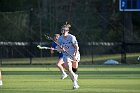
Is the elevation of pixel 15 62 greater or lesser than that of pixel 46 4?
lesser

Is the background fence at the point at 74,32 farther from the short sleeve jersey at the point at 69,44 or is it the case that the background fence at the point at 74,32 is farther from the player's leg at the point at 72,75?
the player's leg at the point at 72,75

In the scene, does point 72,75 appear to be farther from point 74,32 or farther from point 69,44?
point 74,32

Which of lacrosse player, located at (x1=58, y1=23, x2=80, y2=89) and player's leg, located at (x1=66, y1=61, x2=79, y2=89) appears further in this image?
lacrosse player, located at (x1=58, y1=23, x2=80, y2=89)

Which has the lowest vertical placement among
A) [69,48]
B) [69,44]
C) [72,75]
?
[72,75]

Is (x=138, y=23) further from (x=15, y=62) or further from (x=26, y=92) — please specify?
(x=26, y=92)

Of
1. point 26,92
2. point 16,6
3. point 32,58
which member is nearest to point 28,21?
point 32,58

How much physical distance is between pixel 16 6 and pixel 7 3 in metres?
0.86

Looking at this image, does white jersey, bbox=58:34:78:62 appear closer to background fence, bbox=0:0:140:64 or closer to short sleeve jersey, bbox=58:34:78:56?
short sleeve jersey, bbox=58:34:78:56

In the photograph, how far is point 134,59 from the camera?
43.2 metres

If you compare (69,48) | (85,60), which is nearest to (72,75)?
(69,48)

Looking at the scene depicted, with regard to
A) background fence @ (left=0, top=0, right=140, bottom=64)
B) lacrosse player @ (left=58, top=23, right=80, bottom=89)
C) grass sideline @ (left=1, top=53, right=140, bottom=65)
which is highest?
lacrosse player @ (left=58, top=23, right=80, bottom=89)

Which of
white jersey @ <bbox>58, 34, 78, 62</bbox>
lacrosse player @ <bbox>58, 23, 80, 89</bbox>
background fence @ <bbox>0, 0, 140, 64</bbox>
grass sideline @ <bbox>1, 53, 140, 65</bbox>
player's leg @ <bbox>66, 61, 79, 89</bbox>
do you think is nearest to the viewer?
player's leg @ <bbox>66, 61, 79, 89</bbox>

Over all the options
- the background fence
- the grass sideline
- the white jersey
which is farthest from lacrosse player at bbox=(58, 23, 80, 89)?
the background fence

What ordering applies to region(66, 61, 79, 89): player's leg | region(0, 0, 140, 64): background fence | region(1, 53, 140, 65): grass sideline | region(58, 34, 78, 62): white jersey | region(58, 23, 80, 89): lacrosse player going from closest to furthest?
region(66, 61, 79, 89): player's leg → region(58, 23, 80, 89): lacrosse player → region(58, 34, 78, 62): white jersey → region(1, 53, 140, 65): grass sideline → region(0, 0, 140, 64): background fence
